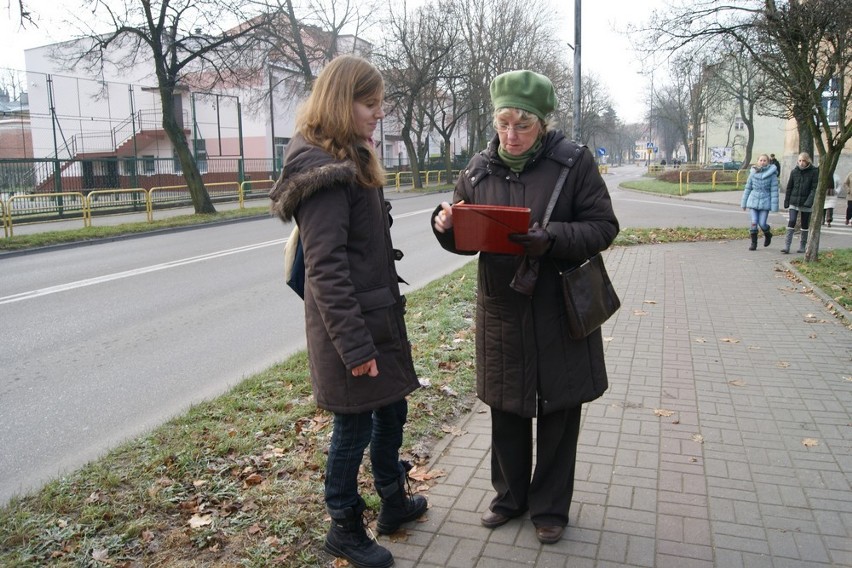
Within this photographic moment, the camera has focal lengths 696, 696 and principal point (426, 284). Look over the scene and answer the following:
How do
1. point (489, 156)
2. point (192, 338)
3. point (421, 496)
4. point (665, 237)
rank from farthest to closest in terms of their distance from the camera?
point (665, 237), point (192, 338), point (421, 496), point (489, 156)

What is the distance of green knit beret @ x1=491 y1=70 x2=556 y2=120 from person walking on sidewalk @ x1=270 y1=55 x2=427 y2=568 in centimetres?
51

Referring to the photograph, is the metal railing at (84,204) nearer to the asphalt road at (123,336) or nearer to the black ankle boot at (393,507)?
the asphalt road at (123,336)

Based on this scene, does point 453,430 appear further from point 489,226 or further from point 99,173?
point 99,173

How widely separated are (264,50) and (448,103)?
21.6m

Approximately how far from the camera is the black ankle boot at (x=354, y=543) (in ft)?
9.64

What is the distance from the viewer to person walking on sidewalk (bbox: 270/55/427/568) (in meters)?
2.56

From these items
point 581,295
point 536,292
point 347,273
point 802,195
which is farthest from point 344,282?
point 802,195

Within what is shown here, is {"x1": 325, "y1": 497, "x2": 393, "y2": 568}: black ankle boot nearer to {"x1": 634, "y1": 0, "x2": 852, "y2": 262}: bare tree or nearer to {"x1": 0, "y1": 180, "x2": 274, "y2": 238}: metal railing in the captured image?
{"x1": 634, "y1": 0, "x2": 852, "y2": 262}: bare tree

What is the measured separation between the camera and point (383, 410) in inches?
122

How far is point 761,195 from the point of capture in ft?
41.9

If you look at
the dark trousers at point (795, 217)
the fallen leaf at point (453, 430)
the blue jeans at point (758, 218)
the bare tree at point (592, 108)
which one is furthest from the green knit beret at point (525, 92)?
the bare tree at point (592, 108)

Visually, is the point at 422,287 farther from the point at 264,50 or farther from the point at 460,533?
the point at 264,50

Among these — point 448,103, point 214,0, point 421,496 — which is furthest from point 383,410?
point 448,103

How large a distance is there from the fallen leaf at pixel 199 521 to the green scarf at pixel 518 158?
217cm
